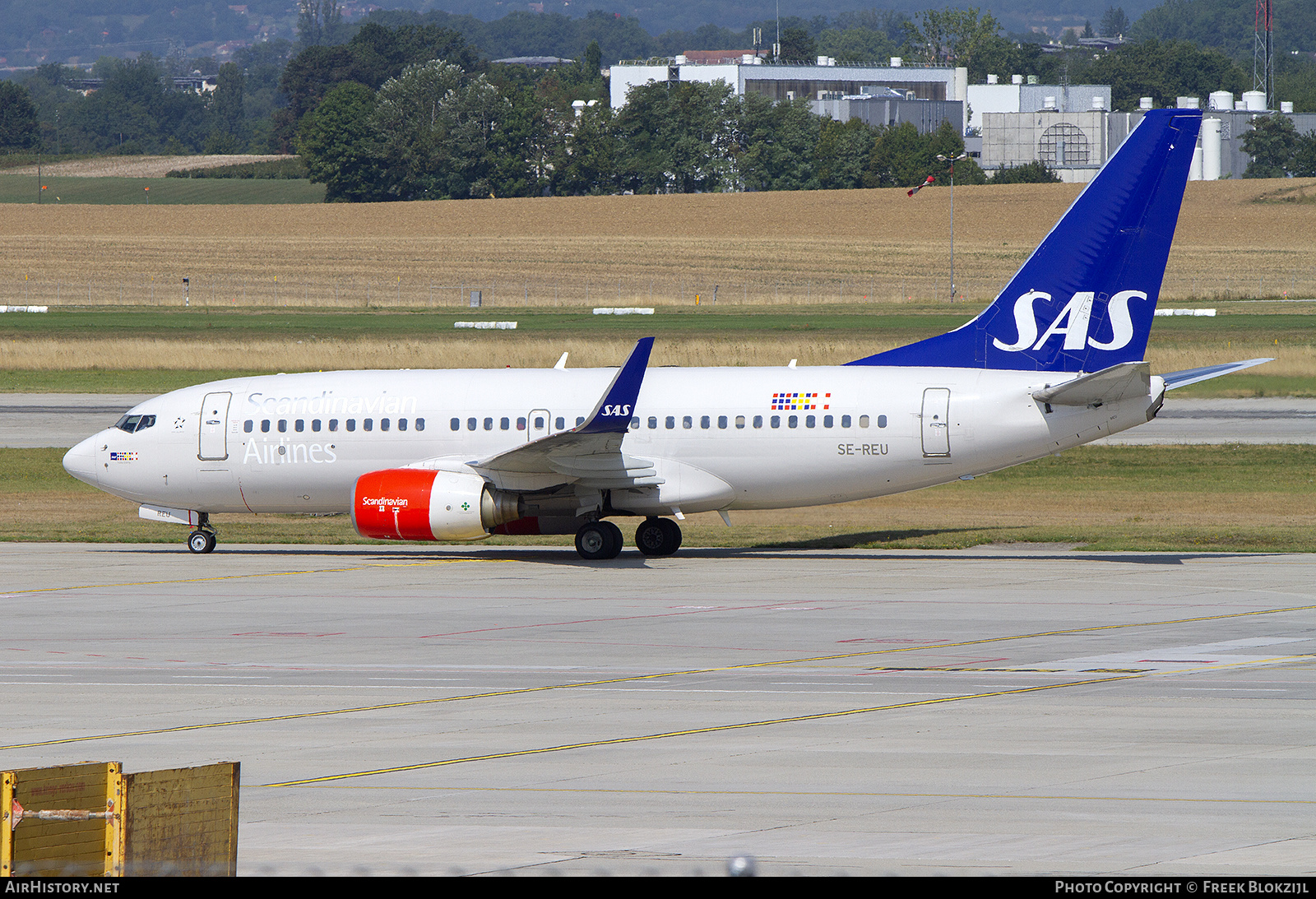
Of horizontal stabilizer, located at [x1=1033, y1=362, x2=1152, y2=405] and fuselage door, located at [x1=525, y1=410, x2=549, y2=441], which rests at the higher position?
horizontal stabilizer, located at [x1=1033, y1=362, x2=1152, y2=405]

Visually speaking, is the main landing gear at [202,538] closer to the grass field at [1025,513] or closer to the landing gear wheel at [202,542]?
the landing gear wheel at [202,542]

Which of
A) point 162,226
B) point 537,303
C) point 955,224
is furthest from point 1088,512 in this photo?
point 162,226

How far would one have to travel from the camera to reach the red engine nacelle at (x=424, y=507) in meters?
29.7

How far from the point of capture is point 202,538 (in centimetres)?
3344

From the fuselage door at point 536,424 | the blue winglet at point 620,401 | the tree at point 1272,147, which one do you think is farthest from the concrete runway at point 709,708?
the tree at point 1272,147

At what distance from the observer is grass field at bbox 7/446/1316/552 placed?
33.7 meters

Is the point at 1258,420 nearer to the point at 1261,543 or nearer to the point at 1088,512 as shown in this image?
the point at 1088,512

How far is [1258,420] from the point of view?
175 feet

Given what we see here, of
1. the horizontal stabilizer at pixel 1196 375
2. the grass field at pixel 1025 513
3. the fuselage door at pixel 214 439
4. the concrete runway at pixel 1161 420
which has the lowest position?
the grass field at pixel 1025 513

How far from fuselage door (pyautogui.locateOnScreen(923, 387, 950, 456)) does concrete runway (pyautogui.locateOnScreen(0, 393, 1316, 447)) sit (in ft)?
64.4

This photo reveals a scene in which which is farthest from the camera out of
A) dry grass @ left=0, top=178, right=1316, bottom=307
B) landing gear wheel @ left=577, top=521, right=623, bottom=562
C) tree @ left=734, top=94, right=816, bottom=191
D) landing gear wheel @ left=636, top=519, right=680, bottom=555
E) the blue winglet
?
tree @ left=734, top=94, right=816, bottom=191

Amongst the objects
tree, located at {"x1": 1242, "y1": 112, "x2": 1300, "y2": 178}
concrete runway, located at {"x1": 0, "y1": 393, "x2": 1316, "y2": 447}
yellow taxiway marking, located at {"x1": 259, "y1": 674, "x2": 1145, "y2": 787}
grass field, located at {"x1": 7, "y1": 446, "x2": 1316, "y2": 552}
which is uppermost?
tree, located at {"x1": 1242, "y1": 112, "x2": 1300, "y2": 178}

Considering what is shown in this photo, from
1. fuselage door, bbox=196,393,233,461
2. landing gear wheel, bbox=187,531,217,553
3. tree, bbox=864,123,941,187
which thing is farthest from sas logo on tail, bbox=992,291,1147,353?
tree, bbox=864,123,941,187

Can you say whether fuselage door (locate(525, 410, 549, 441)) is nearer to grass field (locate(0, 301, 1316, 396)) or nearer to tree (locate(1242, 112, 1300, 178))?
grass field (locate(0, 301, 1316, 396))
